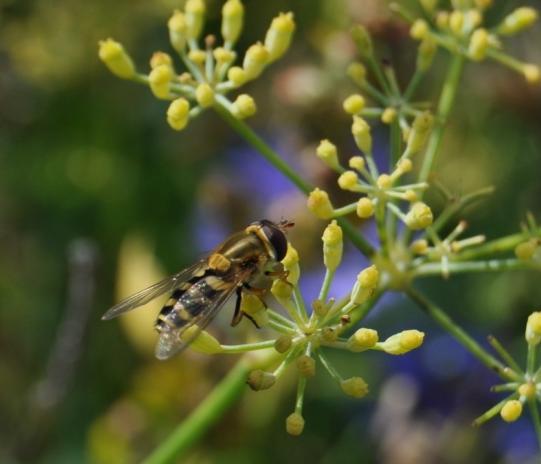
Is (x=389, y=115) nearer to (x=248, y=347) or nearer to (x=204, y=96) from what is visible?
(x=204, y=96)

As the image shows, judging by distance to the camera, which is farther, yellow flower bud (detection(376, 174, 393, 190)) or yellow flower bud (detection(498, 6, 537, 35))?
yellow flower bud (detection(498, 6, 537, 35))

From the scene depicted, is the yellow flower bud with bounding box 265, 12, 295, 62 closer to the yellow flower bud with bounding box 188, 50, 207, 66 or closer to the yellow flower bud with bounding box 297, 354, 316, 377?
the yellow flower bud with bounding box 188, 50, 207, 66

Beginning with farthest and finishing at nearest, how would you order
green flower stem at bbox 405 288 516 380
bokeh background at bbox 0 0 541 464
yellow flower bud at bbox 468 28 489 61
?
bokeh background at bbox 0 0 541 464 < yellow flower bud at bbox 468 28 489 61 < green flower stem at bbox 405 288 516 380

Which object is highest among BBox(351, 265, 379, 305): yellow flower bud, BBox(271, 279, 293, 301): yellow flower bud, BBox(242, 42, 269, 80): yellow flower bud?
BBox(242, 42, 269, 80): yellow flower bud

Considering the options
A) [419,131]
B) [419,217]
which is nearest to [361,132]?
[419,131]

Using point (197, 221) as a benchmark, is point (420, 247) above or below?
above

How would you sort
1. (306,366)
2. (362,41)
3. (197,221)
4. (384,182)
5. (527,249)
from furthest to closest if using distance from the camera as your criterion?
(197,221)
(362,41)
(527,249)
(384,182)
(306,366)

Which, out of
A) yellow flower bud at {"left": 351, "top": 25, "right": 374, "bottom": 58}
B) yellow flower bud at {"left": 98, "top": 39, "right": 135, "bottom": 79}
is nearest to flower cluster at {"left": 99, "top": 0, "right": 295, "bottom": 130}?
yellow flower bud at {"left": 98, "top": 39, "right": 135, "bottom": 79}
